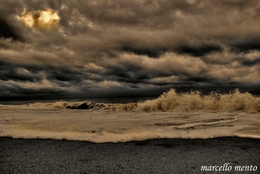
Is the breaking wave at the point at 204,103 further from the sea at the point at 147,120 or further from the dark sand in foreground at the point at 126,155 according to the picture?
the dark sand in foreground at the point at 126,155

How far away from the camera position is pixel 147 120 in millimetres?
6543

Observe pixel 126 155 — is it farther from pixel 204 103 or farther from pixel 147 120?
pixel 204 103

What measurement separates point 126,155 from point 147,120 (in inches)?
135

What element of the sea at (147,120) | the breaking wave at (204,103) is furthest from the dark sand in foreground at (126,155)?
the breaking wave at (204,103)

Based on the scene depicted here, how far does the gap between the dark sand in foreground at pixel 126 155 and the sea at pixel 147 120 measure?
35cm

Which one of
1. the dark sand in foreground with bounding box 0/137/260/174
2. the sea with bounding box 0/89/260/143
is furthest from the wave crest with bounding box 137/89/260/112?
the dark sand in foreground with bounding box 0/137/260/174

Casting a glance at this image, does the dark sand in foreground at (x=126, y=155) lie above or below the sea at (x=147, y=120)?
below

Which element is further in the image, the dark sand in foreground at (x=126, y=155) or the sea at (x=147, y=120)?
the sea at (x=147, y=120)

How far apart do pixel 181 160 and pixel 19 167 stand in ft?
6.41

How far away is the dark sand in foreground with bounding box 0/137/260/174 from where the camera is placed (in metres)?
2.66

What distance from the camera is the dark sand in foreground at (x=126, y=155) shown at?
8.72ft

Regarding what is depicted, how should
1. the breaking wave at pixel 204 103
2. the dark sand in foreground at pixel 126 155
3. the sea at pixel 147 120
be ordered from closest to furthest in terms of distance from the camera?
the dark sand in foreground at pixel 126 155 < the sea at pixel 147 120 < the breaking wave at pixel 204 103

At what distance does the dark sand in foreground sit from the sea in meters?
0.35

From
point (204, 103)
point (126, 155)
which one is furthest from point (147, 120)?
point (204, 103)
